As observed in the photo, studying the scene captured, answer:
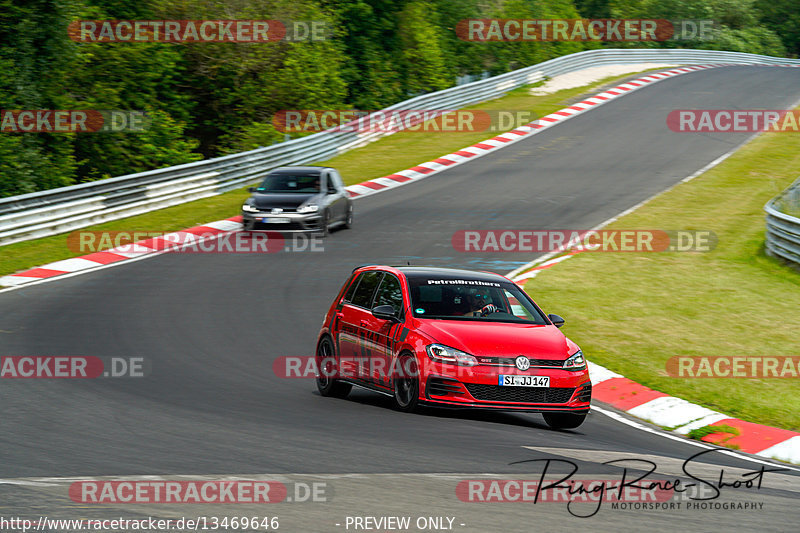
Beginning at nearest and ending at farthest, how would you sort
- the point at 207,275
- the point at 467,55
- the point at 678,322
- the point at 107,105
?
1. the point at 678,322
2. the point at 207,275
3. the point at 107,105
4. the point at 467,55

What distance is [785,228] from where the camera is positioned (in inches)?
768

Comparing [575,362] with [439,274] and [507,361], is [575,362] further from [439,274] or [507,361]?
[439,274]

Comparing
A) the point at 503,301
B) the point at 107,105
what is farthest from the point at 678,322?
the point at 107,105

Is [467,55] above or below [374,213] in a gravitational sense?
above

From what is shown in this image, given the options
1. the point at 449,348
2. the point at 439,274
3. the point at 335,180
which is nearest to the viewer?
the point at 449,348

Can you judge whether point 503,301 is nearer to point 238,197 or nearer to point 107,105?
point 238,197

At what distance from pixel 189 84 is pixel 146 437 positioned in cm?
3156

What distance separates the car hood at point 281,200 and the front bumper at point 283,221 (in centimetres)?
25

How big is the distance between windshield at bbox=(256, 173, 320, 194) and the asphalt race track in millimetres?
1405

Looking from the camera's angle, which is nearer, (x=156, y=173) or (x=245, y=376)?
(x=245, y=376)

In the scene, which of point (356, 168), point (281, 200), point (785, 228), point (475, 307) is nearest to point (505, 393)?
point (475, 307)

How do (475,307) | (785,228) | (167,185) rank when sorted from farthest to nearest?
(167,185)
(785,228)
(475,307)

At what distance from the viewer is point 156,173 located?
84.7 ft

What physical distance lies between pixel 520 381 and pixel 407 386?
1097 mm
